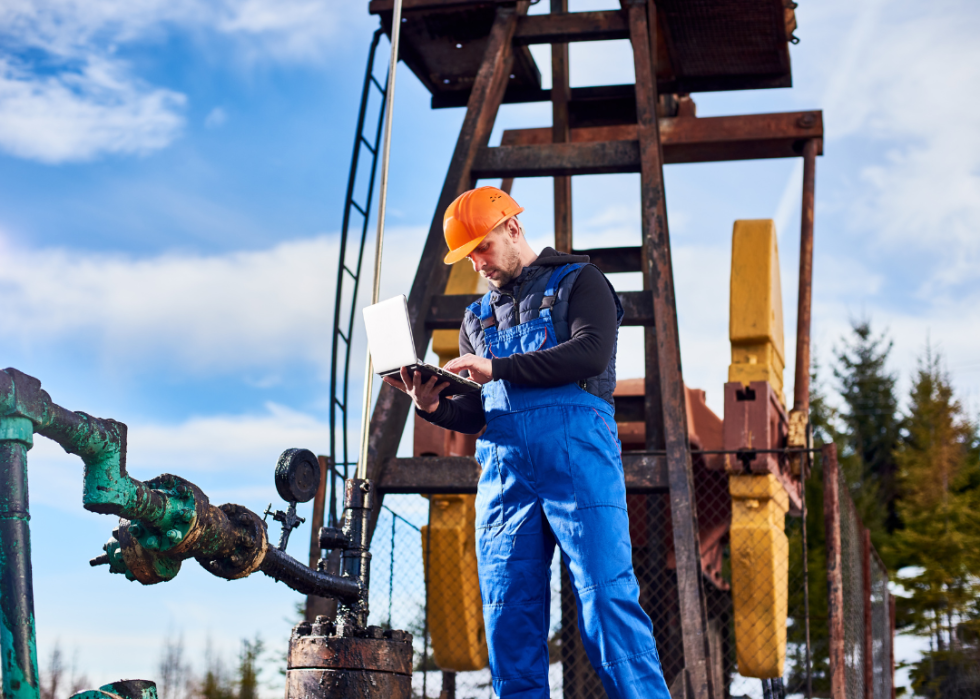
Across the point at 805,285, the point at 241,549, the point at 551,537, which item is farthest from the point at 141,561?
the point at 805,285

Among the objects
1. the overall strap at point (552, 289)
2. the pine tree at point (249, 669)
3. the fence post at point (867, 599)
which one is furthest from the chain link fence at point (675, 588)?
the pine tree at point (249, 669)

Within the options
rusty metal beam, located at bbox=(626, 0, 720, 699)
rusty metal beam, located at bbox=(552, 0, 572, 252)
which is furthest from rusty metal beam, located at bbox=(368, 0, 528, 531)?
rusty metal beam, located at bbox=(552, 0, 572, 252)

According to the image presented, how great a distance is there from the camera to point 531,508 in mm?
3506

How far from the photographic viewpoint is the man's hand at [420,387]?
352cm

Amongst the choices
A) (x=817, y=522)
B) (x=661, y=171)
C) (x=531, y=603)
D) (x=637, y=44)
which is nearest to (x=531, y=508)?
(x=531, y=603)

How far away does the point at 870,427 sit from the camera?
47.0 meters

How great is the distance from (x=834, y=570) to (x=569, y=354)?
11.3 ft

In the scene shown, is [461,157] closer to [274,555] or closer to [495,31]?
[495,31]

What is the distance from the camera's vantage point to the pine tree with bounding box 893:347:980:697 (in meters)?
31.2

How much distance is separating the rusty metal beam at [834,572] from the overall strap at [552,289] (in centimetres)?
287

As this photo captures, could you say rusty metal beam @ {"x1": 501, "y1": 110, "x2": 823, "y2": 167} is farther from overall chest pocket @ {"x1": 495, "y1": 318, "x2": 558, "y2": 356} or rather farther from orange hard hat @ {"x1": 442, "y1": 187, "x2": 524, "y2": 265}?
overall chest pocket @ {"x1": 495, "y1": 318, "x2": 558, "y2": 356}

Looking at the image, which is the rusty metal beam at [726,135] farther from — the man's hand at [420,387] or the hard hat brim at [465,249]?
the man's hand at [420,387]

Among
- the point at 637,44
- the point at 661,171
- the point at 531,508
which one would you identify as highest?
the point at 637,44

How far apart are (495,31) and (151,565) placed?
202 inches
